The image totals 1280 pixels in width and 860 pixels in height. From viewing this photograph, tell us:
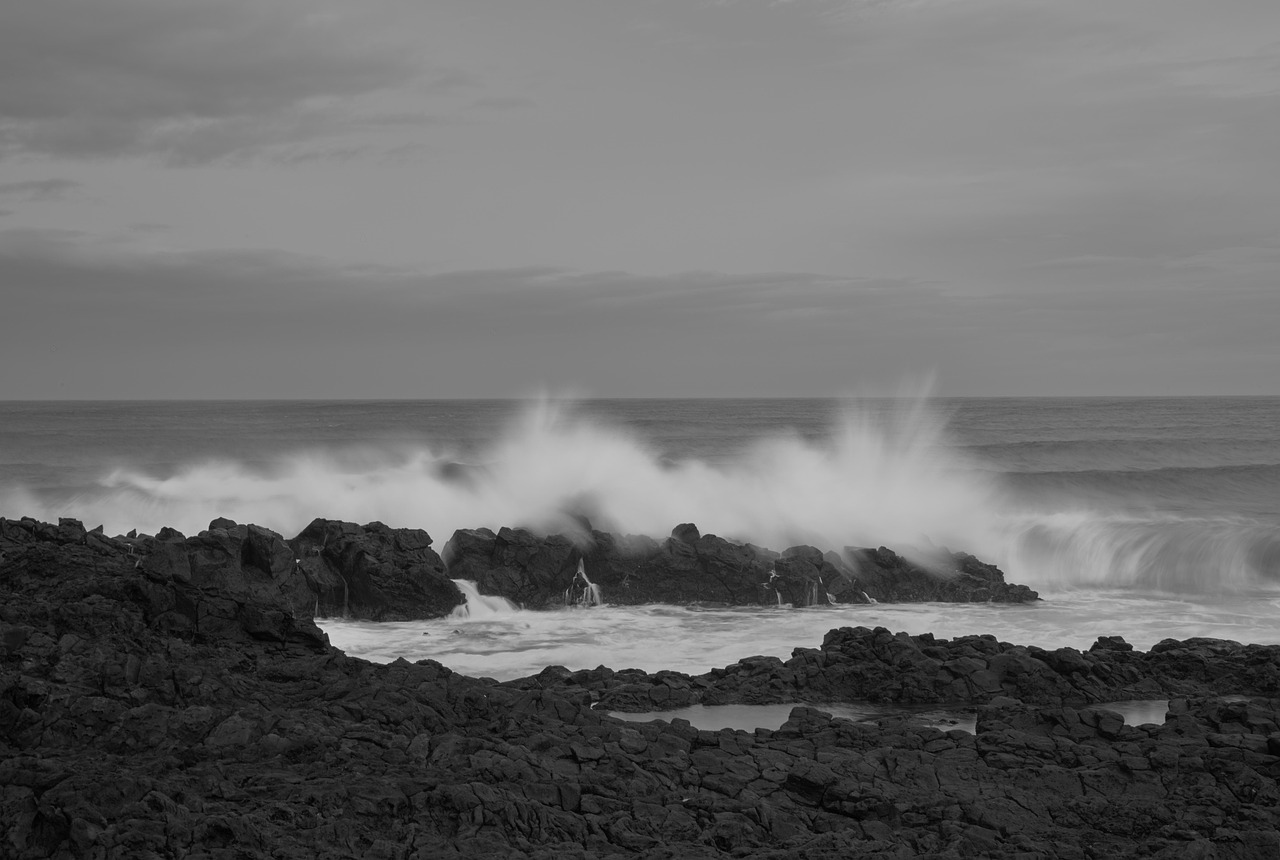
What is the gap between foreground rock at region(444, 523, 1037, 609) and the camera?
67.8ft

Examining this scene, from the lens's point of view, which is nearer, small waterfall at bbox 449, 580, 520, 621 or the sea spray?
small waterfall at bbox 449, 580, 520, 621

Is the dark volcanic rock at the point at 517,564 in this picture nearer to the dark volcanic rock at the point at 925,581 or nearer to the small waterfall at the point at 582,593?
the small waterfall at the point at 582,593

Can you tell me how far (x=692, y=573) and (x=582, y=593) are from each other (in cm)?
207

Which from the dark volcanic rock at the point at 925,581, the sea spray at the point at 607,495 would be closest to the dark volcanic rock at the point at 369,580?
the sea spray at the point at 607,495

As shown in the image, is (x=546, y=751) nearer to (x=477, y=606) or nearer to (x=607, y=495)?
(x=477, y=606)

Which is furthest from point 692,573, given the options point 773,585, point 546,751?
point 546,751

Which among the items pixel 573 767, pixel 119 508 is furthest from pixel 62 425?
pixel 573 767

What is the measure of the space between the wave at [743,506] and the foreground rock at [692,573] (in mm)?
1687

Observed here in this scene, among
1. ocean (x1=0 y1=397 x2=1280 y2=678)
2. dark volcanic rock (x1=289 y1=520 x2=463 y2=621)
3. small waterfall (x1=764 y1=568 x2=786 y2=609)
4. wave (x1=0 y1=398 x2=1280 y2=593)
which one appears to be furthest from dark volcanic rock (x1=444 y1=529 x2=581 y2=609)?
small waterfall (x1=764 y1=568 x2=786 y2=609)

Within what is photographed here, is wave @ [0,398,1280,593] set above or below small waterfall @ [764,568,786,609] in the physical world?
above

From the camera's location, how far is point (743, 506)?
28172mm

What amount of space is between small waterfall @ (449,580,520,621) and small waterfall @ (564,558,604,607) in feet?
3.53

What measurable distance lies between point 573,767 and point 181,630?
5.20 m

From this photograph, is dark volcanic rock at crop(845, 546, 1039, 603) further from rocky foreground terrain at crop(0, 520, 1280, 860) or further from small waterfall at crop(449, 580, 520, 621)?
rocky foreground terrain at crop(0, 520, 1280, 860)
